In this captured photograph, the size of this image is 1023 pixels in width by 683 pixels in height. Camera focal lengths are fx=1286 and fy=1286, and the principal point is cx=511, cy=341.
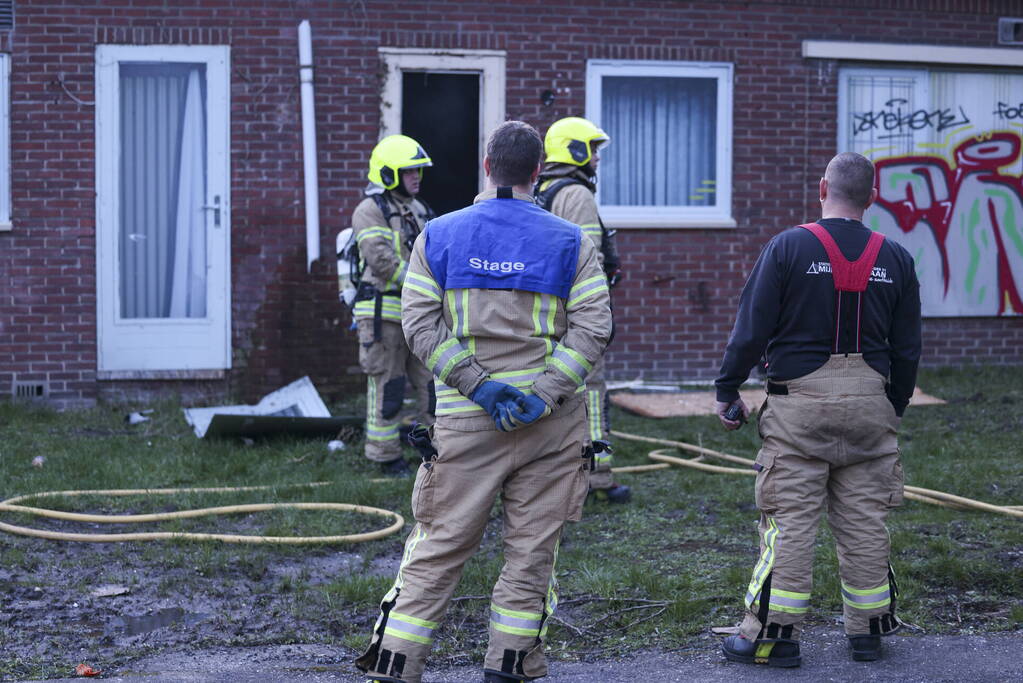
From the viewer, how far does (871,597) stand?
4.52 meters

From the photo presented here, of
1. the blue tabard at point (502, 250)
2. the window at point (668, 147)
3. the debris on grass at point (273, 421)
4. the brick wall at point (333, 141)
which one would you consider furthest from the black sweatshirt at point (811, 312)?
the window at point (668, 147)

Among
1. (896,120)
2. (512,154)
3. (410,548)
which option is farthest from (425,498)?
(896,120)

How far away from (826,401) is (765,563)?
60cm

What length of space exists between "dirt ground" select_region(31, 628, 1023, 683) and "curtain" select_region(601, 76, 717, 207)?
7.11 m

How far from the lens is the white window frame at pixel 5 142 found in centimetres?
1025

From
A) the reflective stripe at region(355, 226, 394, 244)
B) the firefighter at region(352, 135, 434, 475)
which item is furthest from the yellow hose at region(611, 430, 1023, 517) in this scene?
the reflective stripe at region(355, 226, 394, 244)

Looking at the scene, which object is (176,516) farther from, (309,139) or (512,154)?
(309,139)

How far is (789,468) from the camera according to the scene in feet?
14.6

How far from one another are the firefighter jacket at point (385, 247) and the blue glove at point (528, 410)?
3753mm

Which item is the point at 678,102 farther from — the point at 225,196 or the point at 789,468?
the point at 789,468

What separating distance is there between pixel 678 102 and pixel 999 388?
12.2 feet

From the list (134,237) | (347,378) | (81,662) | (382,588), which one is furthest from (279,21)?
(81,662)

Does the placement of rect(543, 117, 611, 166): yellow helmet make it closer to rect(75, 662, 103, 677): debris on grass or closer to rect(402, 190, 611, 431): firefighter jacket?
rect(402, 190, 611, 431): firefighter jacket

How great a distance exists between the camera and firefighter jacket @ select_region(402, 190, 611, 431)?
160 inches
